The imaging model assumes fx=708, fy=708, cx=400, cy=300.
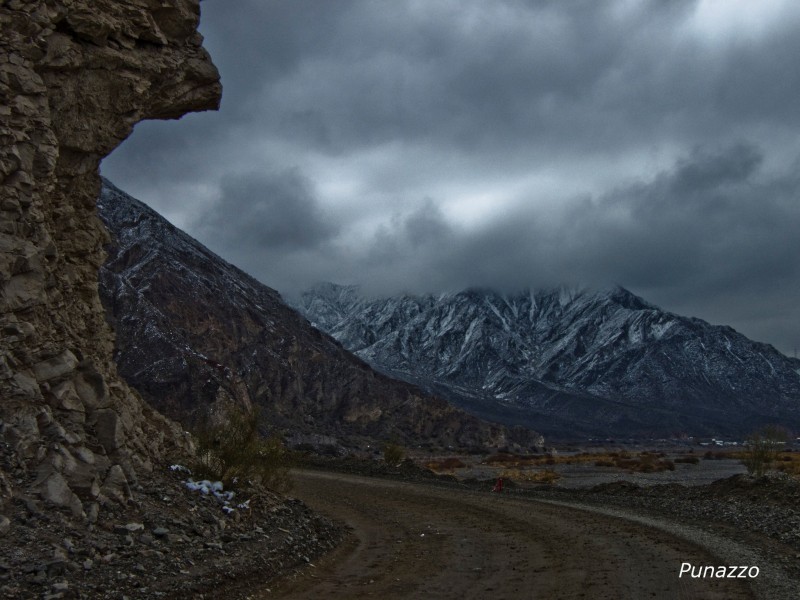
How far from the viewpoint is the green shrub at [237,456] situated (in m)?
15.5

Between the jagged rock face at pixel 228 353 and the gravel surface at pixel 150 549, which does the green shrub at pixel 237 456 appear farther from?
the jagged rock face at pixel 228 353

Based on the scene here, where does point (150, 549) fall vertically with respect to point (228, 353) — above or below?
below

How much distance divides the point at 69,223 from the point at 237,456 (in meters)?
6.30

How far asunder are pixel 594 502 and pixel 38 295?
19125mm

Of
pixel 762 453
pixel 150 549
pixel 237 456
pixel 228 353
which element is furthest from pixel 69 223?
pixel 228 353

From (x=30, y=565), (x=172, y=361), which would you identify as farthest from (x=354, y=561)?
(x=172, y=361)

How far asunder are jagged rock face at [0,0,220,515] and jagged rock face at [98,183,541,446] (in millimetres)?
41879

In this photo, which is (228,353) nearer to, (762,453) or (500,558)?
(762,453)

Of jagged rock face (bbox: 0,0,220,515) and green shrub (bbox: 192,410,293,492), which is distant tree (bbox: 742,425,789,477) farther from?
jagged rock face (bbox: 0,0,220,515)

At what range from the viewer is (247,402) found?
69438mm

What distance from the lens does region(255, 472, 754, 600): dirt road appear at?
10.6 metres

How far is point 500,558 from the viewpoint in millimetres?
13438

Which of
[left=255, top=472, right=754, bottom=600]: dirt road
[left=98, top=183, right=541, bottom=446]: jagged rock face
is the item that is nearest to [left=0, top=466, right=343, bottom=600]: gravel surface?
[left=255, top=472, right=754, bottom=600]: dirt road

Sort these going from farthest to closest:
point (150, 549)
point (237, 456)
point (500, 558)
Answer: point (237, 456), point (500, 558), point (150, 549)
